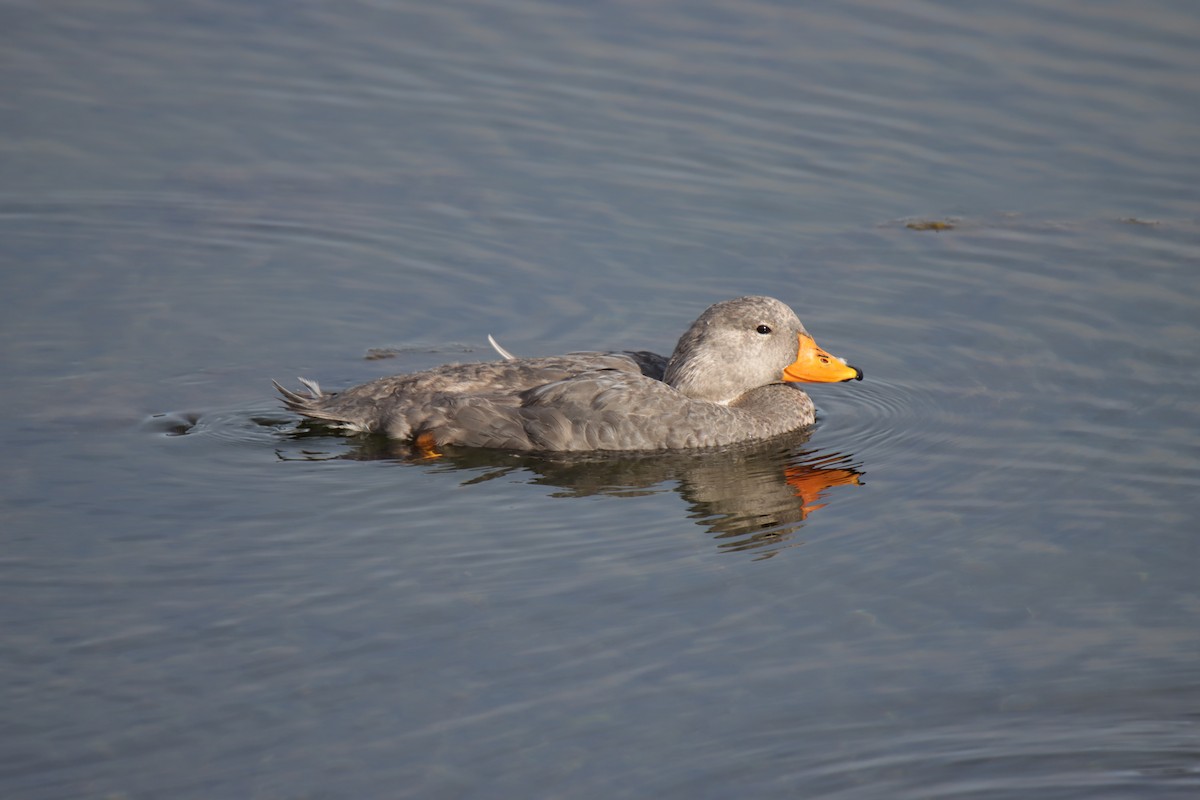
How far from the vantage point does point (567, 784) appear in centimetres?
627

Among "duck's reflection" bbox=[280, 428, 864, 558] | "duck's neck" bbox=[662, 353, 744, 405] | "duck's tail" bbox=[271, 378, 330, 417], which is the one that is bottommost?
"duck's reflection" bbox=[280, 428, 864, 558]

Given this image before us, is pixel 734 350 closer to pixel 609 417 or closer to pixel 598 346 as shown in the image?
pixel 609 417

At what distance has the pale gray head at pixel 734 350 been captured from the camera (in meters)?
10.5

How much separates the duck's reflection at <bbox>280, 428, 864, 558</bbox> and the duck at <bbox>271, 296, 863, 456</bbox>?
0.10 m

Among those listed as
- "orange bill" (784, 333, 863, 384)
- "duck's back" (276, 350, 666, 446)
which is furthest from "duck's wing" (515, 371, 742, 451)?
"orange bill" (784, 333, 863, 384)

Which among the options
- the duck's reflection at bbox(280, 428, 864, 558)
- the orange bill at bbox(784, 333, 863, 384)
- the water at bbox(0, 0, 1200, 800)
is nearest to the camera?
the water at bbox(0, 0, 1200, 800)

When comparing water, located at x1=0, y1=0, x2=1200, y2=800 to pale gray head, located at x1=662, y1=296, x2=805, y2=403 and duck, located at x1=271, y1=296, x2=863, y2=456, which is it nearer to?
duck, located at x1=271, y1=296, x2=863, y2=456

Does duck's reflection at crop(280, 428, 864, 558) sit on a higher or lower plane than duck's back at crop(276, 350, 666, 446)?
lower

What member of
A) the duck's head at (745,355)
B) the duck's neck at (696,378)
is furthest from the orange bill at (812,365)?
the duck's neck at (696,378)

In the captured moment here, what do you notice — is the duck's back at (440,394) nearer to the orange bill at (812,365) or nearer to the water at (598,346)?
the water at (598,346)

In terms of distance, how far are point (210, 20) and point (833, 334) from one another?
28.6 feet

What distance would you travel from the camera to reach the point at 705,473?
9.79 m

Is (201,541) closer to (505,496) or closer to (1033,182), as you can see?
(505,496)

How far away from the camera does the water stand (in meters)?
6.68
